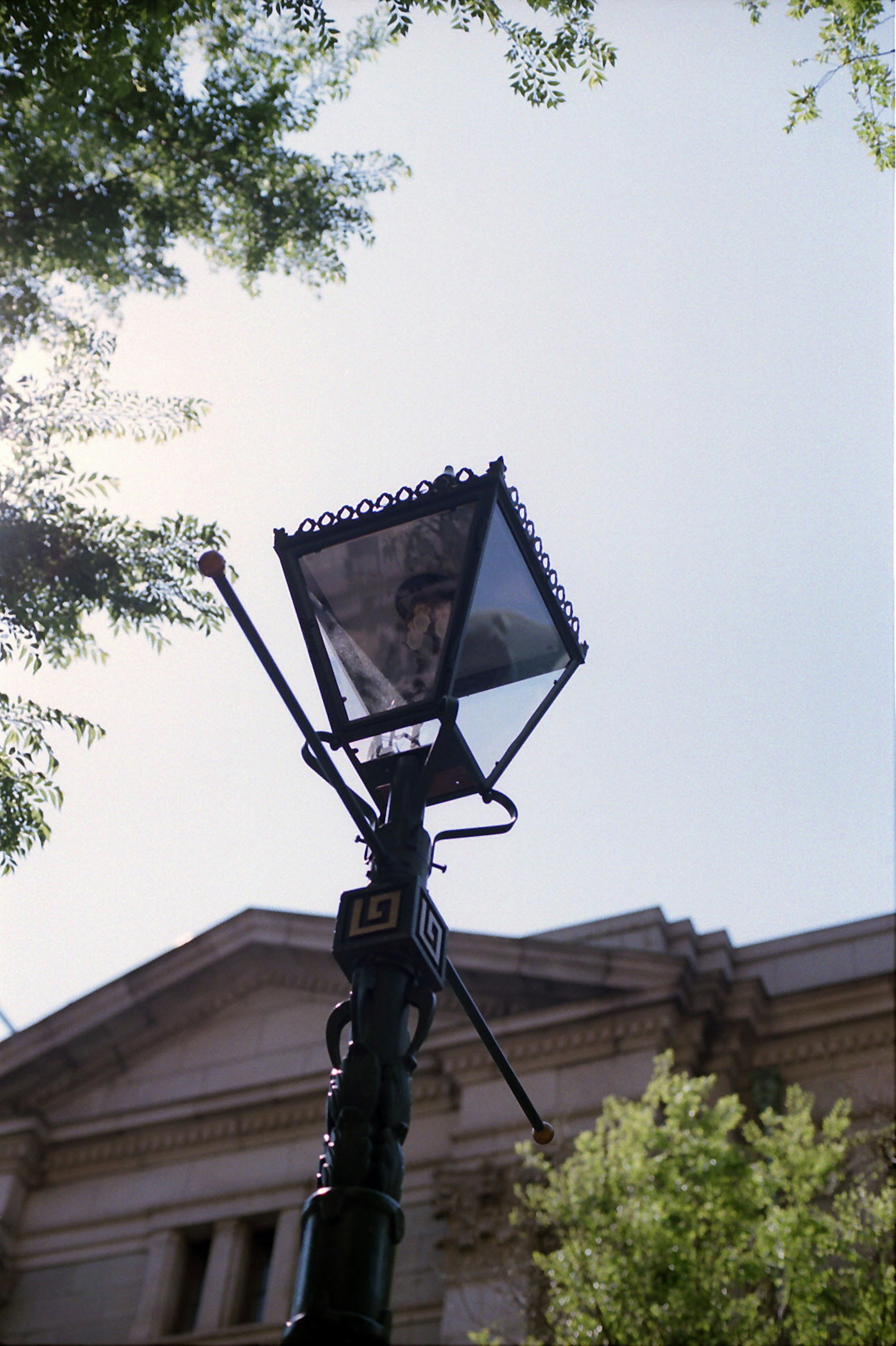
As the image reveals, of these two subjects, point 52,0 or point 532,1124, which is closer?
point 532,1124

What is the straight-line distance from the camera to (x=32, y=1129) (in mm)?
20312

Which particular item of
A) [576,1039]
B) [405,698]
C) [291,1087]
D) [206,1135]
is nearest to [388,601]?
[405,698]

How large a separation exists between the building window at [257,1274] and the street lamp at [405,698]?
1527cm

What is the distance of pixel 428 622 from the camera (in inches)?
174

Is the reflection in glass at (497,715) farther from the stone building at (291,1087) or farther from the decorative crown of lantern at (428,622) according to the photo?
the stone building at (291,1087)

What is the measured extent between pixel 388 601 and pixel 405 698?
1.18ft

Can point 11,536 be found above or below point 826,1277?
above

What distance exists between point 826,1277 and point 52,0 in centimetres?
1159

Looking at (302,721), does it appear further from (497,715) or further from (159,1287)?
(159,1287)

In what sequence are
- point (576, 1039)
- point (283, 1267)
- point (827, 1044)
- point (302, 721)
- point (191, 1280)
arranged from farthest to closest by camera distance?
point (191, 1280), point (576, 1039), point (283, 1267), point (827, 1044), point (302, 721)

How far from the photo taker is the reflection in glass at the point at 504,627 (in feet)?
14.7

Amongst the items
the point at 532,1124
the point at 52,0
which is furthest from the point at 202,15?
the point at 532,1124

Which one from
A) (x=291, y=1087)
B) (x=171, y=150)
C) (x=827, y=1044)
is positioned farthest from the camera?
(x=291, y=1087)

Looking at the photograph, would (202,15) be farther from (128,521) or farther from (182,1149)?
(182,1149)
